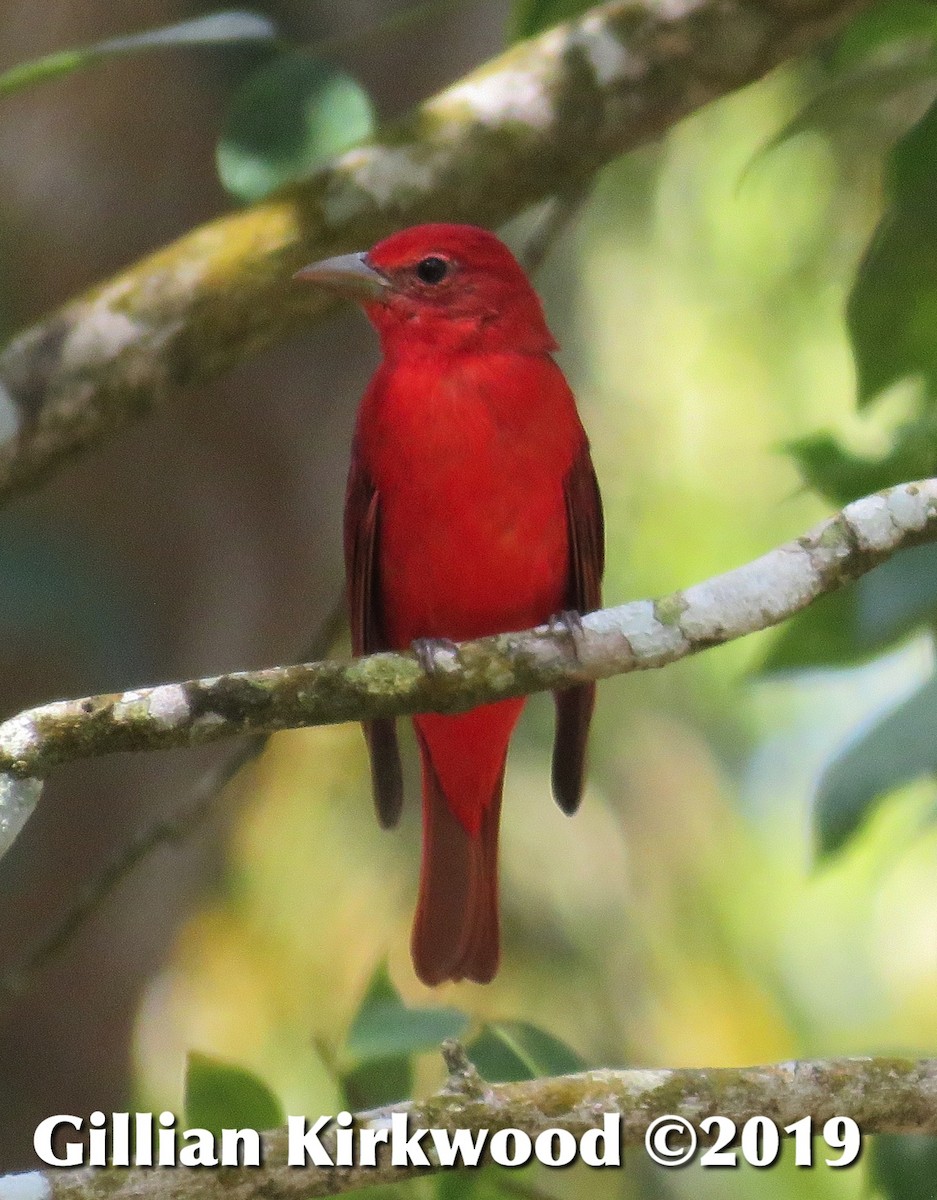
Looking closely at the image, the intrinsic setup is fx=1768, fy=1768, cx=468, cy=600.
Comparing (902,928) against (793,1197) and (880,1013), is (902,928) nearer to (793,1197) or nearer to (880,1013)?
(880,1013)

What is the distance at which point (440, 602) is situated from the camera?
311cm

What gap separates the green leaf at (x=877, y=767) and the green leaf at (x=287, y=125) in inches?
55.5

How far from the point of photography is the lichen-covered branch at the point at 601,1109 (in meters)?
1.97

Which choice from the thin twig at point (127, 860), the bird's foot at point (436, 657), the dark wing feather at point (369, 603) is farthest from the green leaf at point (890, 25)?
the thin twig at point (127, 860)

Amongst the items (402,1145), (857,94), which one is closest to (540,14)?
(857,94)

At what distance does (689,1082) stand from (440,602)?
3.89ft

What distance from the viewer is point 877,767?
2.79 metres

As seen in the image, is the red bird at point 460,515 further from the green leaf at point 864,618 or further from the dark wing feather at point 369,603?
the green leaf at point 864,618

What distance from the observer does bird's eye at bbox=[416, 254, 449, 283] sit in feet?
10.8

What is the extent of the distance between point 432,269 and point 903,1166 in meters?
1.77

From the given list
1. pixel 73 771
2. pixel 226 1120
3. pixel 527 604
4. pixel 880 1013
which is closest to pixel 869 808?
pixel 527 604

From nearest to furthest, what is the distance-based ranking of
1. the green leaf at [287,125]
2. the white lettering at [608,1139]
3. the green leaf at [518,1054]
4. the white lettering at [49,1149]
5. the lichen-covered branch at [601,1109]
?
the lichen-covered branch at [601,1109]
the white lettering at [608,1139]
the white lettering at [49,1149]
the green leaf at [518,1054]
the green leaf at [287,125]

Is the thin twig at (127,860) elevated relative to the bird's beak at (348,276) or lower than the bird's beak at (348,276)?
Result: lower

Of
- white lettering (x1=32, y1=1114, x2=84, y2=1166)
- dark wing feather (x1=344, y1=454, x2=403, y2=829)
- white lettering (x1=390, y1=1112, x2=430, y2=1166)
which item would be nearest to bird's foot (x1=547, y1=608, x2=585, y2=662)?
white lettering (x1=390, y1=1112, x2=430, y2=1166)
